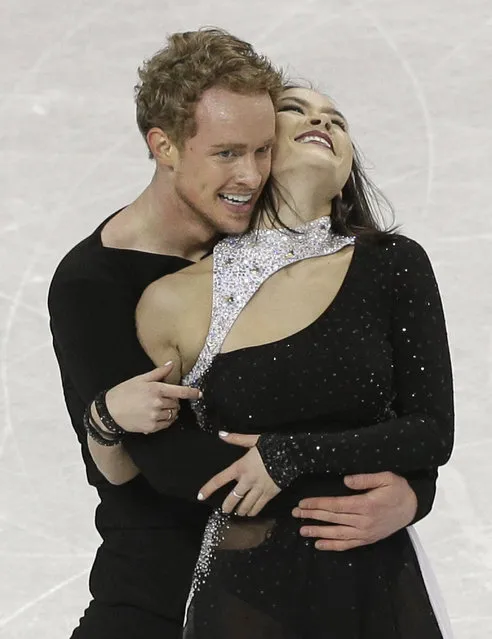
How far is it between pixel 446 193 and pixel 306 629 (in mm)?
2043

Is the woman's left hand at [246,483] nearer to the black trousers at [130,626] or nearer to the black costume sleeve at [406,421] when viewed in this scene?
the black costume sleeve at [406,421]

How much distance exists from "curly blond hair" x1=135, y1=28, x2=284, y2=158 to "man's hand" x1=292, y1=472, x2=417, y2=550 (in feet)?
1.91

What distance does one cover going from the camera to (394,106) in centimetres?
386

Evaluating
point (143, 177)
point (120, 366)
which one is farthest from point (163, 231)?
point (143, 177)

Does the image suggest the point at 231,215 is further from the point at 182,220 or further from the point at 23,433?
the point at 23,433

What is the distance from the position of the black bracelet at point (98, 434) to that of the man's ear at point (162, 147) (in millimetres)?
407

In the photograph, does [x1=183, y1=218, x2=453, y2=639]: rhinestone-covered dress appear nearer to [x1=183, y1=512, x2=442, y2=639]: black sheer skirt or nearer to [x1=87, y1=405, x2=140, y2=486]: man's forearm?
[x1=183, y1=512, x2=442, y2=639]: black sheer skirt

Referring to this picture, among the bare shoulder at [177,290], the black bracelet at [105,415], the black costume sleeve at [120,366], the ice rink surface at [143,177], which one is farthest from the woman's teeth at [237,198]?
the ice rink surface at [143,177]

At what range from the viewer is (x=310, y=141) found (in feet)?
6.80

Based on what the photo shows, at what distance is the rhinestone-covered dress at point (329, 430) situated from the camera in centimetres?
188

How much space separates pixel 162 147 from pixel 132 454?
47cm

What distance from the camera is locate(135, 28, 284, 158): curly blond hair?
6.44ft

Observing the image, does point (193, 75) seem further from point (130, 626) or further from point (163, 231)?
point (130, 626)

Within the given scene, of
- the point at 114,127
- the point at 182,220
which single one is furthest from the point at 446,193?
the point at 182,220
